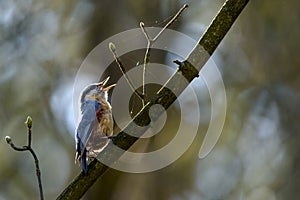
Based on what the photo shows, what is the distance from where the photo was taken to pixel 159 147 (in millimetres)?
6312

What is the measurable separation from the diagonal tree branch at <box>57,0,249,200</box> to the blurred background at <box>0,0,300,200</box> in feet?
13.0

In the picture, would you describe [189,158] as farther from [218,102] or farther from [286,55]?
[286,55]

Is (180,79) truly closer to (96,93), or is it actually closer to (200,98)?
(96,93)

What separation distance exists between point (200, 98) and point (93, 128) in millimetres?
3543

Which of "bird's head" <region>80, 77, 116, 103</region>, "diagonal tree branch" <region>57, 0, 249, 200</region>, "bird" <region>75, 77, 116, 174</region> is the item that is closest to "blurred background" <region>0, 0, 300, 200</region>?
"bird's head" <region>80, 77, 116, 103</region>

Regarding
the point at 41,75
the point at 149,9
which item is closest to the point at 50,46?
the point at 41,75

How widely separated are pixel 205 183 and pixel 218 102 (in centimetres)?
100

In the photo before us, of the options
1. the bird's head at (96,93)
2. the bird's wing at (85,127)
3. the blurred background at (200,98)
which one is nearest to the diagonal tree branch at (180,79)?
the bird's wing at (85,127)

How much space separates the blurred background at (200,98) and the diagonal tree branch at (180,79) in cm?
396

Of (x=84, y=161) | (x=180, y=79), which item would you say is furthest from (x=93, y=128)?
(x=180, y=79)

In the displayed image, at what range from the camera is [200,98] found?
7.13 m

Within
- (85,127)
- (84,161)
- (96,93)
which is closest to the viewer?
(84,161)

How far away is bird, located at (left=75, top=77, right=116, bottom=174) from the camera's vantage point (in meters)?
3.50

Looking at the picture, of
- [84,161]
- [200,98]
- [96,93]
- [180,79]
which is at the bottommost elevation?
[84,161]
